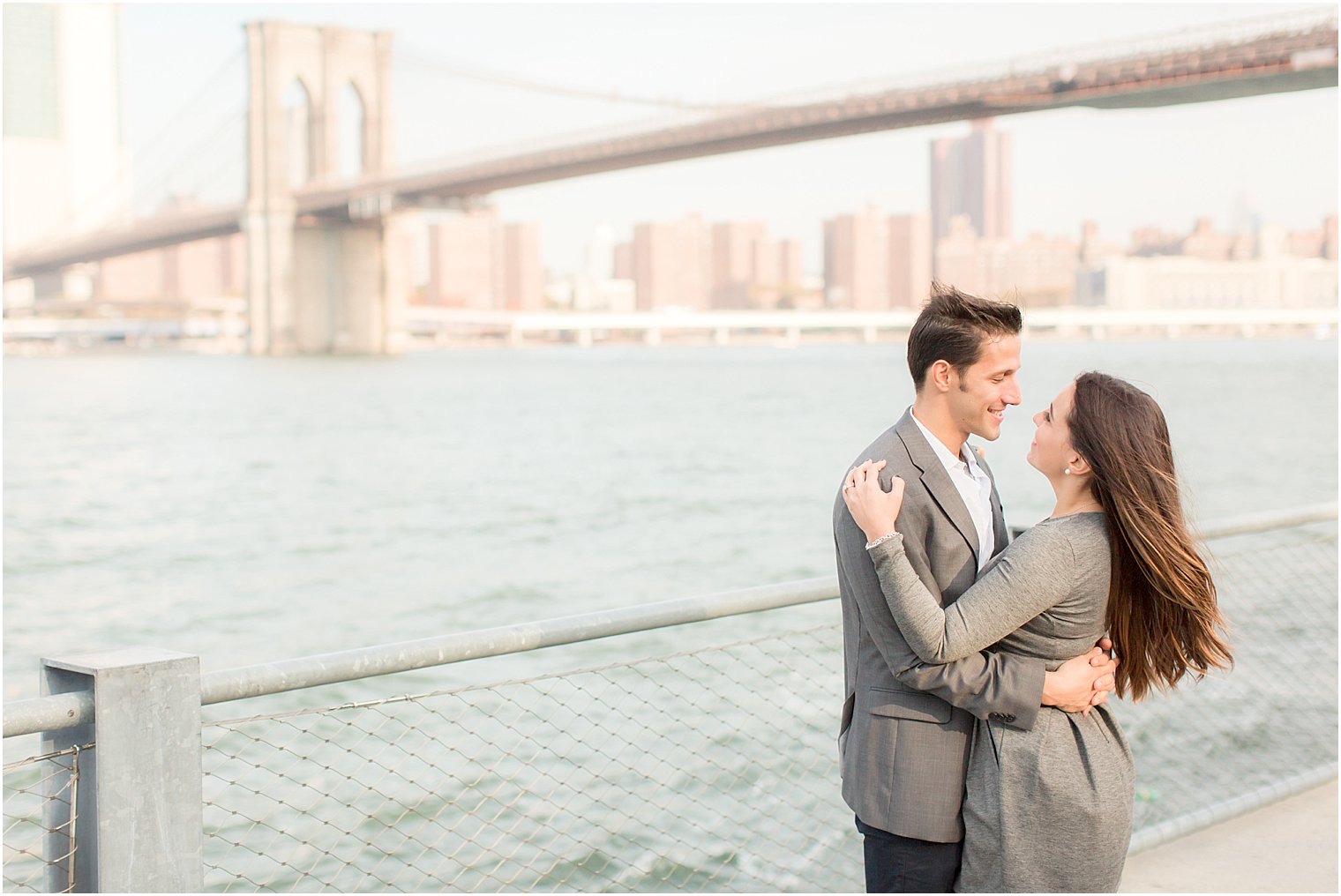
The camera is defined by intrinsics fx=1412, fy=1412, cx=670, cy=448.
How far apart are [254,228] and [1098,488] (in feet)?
167

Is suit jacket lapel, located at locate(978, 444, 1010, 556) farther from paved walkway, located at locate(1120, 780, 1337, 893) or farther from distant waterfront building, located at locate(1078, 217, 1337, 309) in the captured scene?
distant waterfront building, located at locate(1078, 217, 1337, 309)

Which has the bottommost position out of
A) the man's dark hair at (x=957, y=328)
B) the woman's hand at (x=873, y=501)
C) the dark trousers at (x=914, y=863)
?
the dark trousers at (x=914, y=863)

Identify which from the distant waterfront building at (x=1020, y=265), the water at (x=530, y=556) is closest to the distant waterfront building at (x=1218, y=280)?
the distant waterfront building at (x=1020, y=265)

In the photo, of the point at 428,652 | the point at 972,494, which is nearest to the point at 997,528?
the point at 972,494

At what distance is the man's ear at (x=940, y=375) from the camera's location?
1.82 m

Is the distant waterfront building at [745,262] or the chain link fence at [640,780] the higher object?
the distant waterfront building at [745,262]

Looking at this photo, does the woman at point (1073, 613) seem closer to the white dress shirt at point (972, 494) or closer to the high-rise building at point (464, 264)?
the white dress shirt at point (972, 494)

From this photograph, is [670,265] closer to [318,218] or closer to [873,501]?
[318,218]

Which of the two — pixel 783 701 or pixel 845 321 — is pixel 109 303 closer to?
pixel 845 321

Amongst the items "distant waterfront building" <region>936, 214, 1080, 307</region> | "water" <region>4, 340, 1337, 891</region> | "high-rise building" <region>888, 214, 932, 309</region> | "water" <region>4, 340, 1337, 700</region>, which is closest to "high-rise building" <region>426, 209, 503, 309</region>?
"high-rise building" <region>888, 214, 932, 309</region>

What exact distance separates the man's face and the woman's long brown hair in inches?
3.4

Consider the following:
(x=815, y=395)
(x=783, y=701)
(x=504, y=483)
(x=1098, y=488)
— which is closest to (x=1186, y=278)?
(x=815, y=395)

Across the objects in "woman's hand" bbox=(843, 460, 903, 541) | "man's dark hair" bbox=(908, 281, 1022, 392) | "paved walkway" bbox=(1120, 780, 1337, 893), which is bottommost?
"paved walkway" bbox=(1120, 780, 1337, 893)

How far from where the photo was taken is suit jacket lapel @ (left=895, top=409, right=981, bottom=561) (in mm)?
1789
